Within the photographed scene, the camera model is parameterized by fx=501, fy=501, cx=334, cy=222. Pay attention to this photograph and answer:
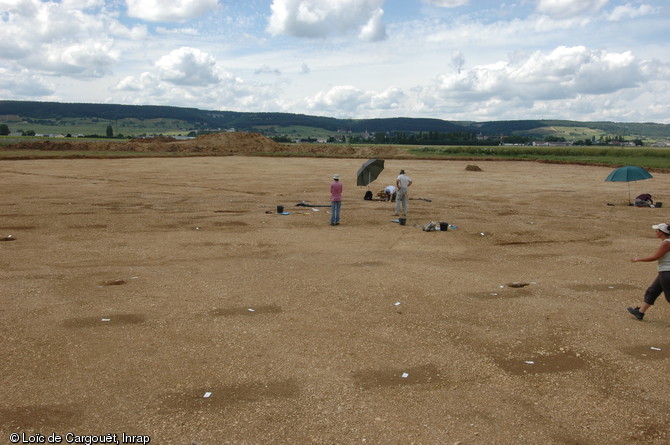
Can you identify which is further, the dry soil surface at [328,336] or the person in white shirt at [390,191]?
the person in white shirt at [390,191]

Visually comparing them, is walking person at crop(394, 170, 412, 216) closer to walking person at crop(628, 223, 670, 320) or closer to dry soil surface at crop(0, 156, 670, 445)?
dry soil surface at crop(0, 156, 670, 445)

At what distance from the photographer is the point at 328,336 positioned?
8148mm

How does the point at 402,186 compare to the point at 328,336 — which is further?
the point at 402,186

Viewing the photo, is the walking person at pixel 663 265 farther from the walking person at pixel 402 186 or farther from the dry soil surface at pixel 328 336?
the walking person at pixel 402 186

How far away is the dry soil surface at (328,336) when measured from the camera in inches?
226

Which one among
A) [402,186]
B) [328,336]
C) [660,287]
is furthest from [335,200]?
[660,287]

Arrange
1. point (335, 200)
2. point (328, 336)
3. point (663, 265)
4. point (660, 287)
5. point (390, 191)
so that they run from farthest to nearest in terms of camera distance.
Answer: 1. point (390, 191)
2. point (335, 200)
3. point (660, 287)
4. point (663, 265)
5. point (328, 336)

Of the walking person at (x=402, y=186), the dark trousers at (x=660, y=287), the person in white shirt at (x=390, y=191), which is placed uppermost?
the walking person at (x=402, y=186)

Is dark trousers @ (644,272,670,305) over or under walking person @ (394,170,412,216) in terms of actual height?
under

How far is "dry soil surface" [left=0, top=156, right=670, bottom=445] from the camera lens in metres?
5.73

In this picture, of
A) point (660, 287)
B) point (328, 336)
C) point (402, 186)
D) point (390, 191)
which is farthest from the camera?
A: point (390, 191)

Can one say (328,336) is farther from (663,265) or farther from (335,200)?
(335,200)

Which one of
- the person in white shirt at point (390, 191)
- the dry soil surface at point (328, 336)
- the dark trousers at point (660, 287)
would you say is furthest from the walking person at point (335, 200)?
the dark trousers at point (660, 287)

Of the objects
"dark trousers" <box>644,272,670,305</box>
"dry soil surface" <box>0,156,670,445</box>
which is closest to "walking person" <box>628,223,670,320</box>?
"dark trousers" <box>644,272,670,305</box>
